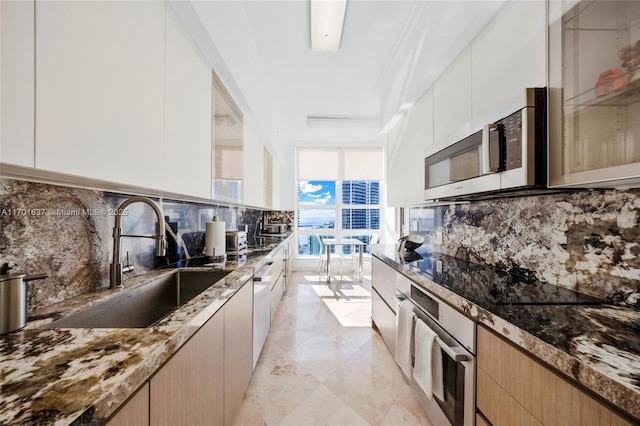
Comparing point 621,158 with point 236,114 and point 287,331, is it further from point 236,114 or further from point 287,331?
point 287,331

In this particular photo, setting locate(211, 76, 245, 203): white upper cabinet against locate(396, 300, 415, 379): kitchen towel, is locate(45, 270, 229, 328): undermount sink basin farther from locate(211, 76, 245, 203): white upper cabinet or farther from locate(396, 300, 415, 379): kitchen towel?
locate(396, 300, 415, 379): kitchen towel

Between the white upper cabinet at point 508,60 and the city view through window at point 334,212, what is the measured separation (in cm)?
409

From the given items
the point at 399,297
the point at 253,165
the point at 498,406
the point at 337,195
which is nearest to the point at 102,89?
the point at 498,406

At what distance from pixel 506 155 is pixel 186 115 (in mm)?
1533

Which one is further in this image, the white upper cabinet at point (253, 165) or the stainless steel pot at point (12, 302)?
the white upper cabinet at point (253, 165)

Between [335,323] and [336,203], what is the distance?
310 cm

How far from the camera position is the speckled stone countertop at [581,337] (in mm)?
559

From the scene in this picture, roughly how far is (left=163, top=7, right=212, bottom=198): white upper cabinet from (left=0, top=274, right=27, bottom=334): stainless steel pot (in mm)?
542

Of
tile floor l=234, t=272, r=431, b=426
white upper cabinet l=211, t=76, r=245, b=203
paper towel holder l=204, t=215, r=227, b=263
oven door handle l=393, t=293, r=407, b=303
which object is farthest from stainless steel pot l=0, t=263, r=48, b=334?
oven door handle l=393, t=293, r=407, b=303

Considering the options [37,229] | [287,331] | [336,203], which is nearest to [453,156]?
[37,229]

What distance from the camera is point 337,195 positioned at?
5.55 metres

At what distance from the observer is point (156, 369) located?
2.10 ft

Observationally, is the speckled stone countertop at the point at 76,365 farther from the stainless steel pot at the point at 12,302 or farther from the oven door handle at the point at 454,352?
the oven door handle at the point at 454,352

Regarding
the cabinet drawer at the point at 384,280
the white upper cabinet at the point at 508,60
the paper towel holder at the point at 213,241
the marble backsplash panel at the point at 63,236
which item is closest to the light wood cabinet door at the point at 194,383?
the marble backsplash panel at the point at 63,236
